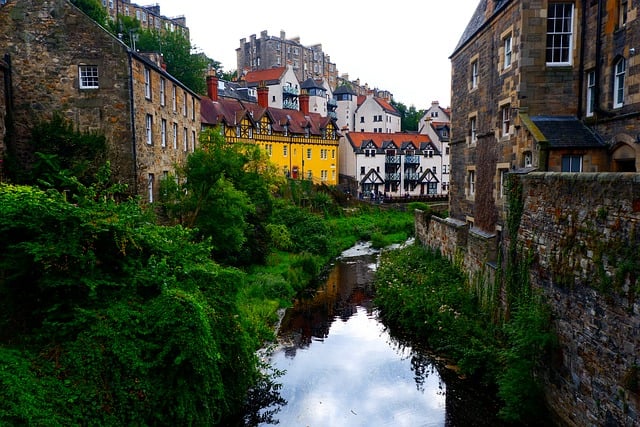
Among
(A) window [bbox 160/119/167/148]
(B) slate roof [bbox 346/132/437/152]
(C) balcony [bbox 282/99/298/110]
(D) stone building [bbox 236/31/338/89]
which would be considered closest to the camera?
(A) window [bbox 160/119/167/148]

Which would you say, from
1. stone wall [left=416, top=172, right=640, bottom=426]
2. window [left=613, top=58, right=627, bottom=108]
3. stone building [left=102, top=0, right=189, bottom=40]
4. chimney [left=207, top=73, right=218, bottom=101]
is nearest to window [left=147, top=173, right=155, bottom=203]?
stone wall [left=416, top=172, right=640, bottom=426]

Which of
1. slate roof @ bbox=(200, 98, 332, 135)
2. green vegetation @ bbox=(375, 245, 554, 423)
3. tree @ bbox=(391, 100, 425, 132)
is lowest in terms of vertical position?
green vegetation @ bbox=(375, 245, 554, 423)

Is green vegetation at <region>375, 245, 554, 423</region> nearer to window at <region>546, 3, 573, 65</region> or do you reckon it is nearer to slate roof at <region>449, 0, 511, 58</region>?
window at <region>546, 3, 573, 65</region>

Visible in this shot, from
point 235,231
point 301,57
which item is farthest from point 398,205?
point 301,57

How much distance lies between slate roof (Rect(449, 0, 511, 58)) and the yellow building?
24.6 meters

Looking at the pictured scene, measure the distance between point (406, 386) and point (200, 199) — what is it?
11856mm

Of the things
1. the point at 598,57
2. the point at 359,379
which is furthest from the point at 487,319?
the point at 598,57

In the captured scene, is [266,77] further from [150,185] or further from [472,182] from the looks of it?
[472,182]

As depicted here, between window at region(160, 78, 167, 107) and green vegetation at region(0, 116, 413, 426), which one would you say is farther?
window at region(160, 78, 167, 107)

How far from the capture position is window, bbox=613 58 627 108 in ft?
46.8

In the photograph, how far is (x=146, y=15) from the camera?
8194 cm

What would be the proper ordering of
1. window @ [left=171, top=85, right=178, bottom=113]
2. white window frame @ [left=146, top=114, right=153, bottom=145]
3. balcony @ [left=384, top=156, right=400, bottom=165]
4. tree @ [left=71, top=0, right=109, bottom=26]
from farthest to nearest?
1. balcony @ [left=384, top=156, right=400, bottom=165]
2. tree @ [left=71, top=0, right=109, bottom=26]
3. window @ [left=171, top=85, right=178, bottom=113]
4. white window frame @ [left=146, top=114, right=153, bottom=145]

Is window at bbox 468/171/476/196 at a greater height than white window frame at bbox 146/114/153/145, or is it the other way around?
white window frame at bbox 146/114/153/145

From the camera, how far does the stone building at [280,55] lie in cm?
10019
